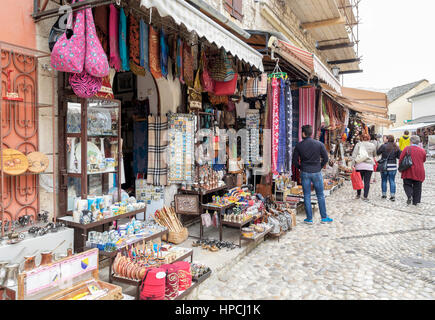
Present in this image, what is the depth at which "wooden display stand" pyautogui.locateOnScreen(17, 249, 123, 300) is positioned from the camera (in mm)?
2539

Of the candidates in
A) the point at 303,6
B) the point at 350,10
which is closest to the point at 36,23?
the point at 303,6

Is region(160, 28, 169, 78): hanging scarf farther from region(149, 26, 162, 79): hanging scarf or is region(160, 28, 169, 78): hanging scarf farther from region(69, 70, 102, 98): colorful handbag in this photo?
region(69, 70, 102, 98): colorful handbag

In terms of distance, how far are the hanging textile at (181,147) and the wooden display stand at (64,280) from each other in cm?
272

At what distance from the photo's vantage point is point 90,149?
404 centimetres

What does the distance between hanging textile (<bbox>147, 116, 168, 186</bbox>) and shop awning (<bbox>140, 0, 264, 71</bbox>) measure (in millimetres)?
1832

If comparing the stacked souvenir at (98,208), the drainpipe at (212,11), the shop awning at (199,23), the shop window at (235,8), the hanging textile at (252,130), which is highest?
the shop window at (235,8)

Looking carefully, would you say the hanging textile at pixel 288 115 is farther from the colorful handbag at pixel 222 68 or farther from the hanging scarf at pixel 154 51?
the hanging scarf at pixel 154 51

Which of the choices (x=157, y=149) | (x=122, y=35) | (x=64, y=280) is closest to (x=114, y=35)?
(x=122, y=35)

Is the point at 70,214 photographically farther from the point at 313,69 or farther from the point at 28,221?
the point at 313,69

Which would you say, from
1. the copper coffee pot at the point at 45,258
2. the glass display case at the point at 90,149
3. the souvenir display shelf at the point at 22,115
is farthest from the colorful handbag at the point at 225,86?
the copper coffee pot at the point at 45,258

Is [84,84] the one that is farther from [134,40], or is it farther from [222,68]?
[222,68]

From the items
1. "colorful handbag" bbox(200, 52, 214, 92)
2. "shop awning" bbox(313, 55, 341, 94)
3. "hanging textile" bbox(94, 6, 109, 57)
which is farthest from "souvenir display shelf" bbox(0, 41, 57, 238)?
"shop awning" bbox(313, 55, 341, 94)

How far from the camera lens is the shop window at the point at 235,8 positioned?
7.77 meters

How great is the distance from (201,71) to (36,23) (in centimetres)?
290
